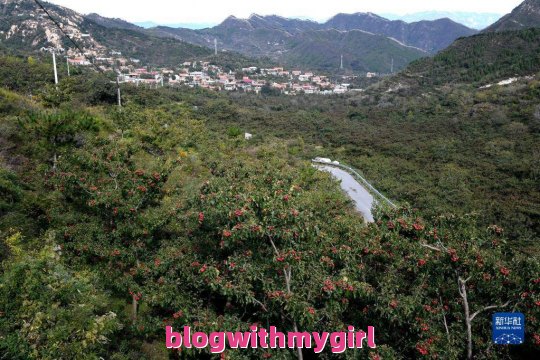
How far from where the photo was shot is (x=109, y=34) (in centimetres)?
9056

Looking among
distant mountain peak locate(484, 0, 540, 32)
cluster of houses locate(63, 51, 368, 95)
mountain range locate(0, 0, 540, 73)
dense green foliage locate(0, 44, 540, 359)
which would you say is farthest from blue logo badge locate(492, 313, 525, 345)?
distant mountain peak locate(484, 0, 540, 32)

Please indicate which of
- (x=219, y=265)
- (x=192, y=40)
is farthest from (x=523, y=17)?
(x=192, y=40)

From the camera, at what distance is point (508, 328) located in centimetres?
479

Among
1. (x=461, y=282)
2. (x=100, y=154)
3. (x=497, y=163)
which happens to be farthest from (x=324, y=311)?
(x=497, y=163)

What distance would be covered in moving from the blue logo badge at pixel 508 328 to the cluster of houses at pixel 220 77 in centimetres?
6038

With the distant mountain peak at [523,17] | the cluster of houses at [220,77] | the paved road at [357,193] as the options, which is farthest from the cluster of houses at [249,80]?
the paved road at [357,193]

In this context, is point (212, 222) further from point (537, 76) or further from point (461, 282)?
point (537, 76)

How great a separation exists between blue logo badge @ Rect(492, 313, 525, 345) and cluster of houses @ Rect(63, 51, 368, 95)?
198 feet

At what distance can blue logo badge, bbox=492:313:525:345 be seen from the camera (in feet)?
15.5

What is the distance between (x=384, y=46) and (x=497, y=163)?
14726cm

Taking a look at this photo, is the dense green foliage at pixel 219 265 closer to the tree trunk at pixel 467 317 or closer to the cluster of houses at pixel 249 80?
the tree trunk at pixel 467 317

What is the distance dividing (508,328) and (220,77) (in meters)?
79.5

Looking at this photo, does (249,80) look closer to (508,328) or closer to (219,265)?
(219,265)

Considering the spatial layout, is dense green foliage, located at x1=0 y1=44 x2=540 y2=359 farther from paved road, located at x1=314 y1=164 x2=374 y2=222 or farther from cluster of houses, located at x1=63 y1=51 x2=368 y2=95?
cluster of houses, located at x1=63 y1=51 x2=368 y2=95
